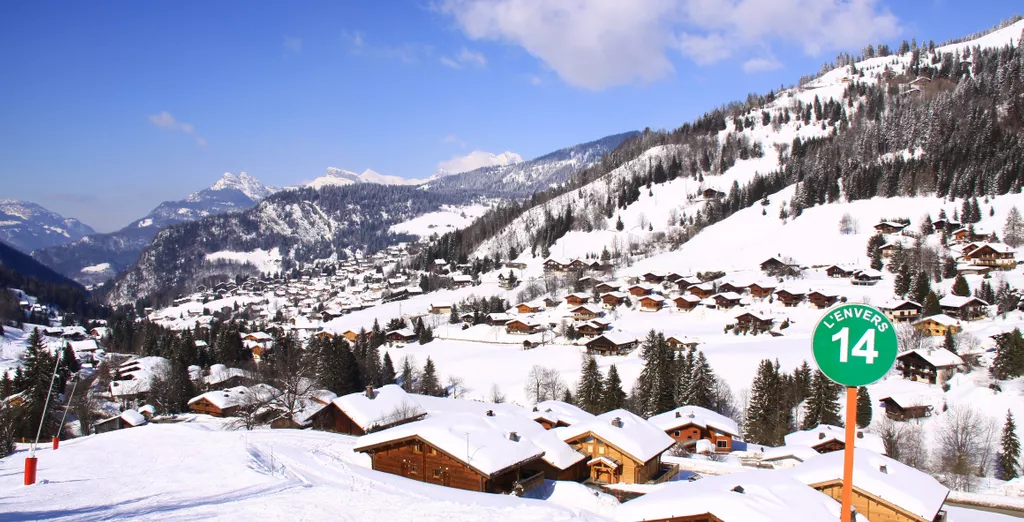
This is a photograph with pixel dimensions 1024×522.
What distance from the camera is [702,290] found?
6825cm

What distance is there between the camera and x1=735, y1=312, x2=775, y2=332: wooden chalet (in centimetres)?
5422

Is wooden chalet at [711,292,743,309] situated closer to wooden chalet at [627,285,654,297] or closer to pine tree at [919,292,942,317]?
wooden chalet at [627,285,654,297]

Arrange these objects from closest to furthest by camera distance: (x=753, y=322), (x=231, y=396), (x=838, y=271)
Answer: (x=231, y=396) < (x=753, y=322) < (x=838, y=271)

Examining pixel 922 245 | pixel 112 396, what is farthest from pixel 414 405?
pixel 922 245

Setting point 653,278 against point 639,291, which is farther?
point 653,278

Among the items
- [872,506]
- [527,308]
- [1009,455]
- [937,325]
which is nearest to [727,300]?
[937,325]

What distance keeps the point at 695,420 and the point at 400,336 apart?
40095 millimetres

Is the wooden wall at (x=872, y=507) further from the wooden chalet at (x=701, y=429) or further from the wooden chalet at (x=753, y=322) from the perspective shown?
the wooden chalet at (x=753, y=322)

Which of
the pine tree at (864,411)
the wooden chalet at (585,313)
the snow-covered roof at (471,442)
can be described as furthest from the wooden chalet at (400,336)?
the snow-covered roof at (471,442)

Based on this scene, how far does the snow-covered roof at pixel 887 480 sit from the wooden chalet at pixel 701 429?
13.1 metres

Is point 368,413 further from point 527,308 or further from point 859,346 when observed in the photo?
point 527,308

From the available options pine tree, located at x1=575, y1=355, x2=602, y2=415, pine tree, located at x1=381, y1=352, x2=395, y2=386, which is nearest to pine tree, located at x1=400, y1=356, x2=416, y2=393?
pine tree, located at x1=381, y1=352, x2=395, y2=386

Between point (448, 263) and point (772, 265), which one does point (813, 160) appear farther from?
point (448, 263)

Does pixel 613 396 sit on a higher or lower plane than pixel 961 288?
lower
